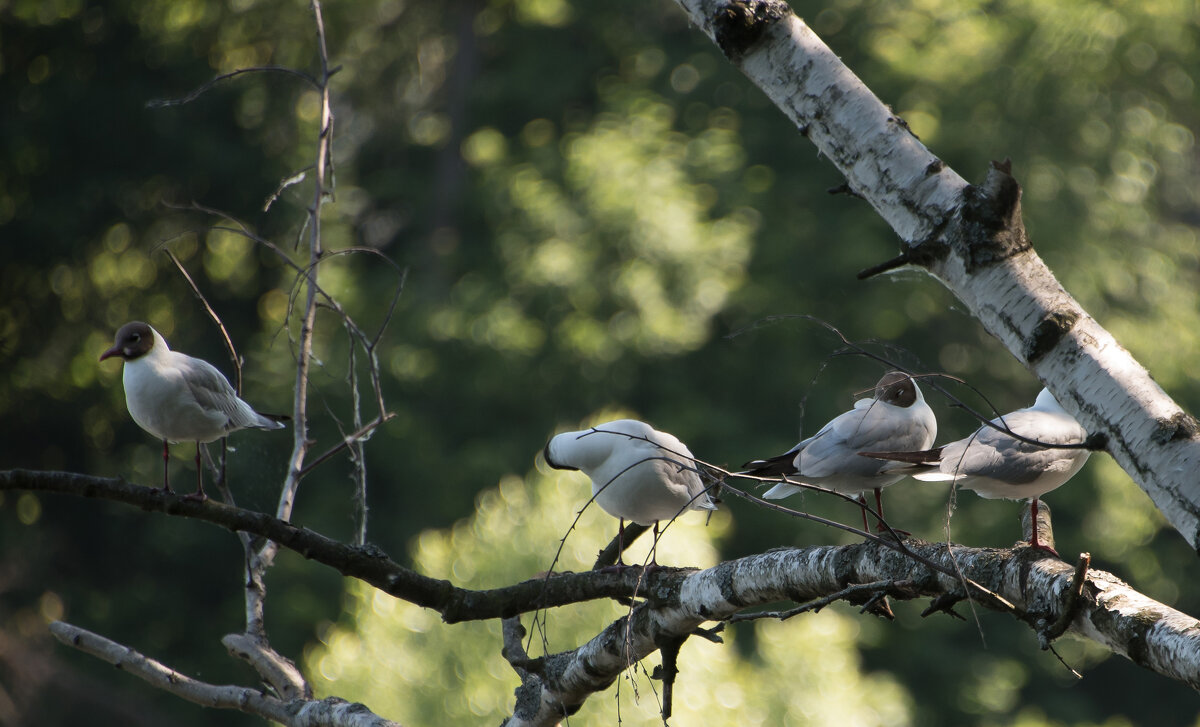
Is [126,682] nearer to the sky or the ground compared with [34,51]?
nearer to the ground

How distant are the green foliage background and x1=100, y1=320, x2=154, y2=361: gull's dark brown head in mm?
8515

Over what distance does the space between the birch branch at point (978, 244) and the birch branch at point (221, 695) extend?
1524 millimetres

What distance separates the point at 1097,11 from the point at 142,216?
11.5m

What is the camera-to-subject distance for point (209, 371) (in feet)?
9.45

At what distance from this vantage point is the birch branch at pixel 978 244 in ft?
4.87

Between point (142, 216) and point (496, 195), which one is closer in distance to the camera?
point (142, 216)

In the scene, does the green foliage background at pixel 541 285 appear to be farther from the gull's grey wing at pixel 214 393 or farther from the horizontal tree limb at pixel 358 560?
the horizontal tree limb at pixel 358 560

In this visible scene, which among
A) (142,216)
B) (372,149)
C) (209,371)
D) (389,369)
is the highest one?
(372,149)

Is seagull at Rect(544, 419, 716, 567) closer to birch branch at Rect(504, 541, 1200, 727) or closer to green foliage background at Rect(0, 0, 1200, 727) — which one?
birch branch at Rect(504, 541, 1200, 727)

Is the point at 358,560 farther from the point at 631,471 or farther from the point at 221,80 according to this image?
the point at 221,80

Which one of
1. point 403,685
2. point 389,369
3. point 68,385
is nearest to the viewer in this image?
point 403,685

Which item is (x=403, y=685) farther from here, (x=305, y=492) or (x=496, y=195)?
(x=496, y=195)

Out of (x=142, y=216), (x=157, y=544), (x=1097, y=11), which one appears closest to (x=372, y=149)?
(x=142, y=216)

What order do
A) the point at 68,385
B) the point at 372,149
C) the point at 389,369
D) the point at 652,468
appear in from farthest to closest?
the point at 372,149 < the point at 389,369 < the point at 68,385 < the point at 652,468
